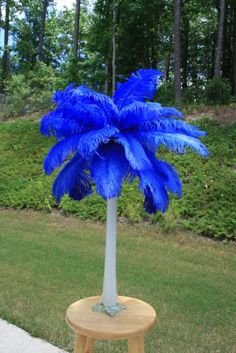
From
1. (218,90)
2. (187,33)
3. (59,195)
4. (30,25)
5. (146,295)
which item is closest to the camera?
(59,195)

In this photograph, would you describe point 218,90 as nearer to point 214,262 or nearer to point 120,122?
point 214,262

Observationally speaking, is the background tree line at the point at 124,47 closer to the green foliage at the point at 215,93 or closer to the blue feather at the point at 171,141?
the green foliage at the point at 215,93

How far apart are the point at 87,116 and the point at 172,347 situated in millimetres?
2427

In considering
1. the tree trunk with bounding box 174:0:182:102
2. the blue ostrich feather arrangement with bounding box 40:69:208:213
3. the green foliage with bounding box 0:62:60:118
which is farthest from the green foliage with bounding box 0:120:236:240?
the blue ostrich feather arrangement with bounding box 40:69:208:213

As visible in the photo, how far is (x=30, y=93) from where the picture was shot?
2048cm

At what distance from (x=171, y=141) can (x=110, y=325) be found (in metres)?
1.14

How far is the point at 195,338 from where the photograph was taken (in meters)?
4.41

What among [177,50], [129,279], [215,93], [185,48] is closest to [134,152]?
[129,279]

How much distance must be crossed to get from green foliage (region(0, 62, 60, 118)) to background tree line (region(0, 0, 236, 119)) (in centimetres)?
4

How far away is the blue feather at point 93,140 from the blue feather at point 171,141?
0.67 ft

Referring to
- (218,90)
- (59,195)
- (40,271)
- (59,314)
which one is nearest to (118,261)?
(40,271)

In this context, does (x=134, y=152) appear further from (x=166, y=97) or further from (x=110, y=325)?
(x=166, y=97)

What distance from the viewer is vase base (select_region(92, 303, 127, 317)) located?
290 centimetres

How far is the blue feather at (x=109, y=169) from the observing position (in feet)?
8.68
